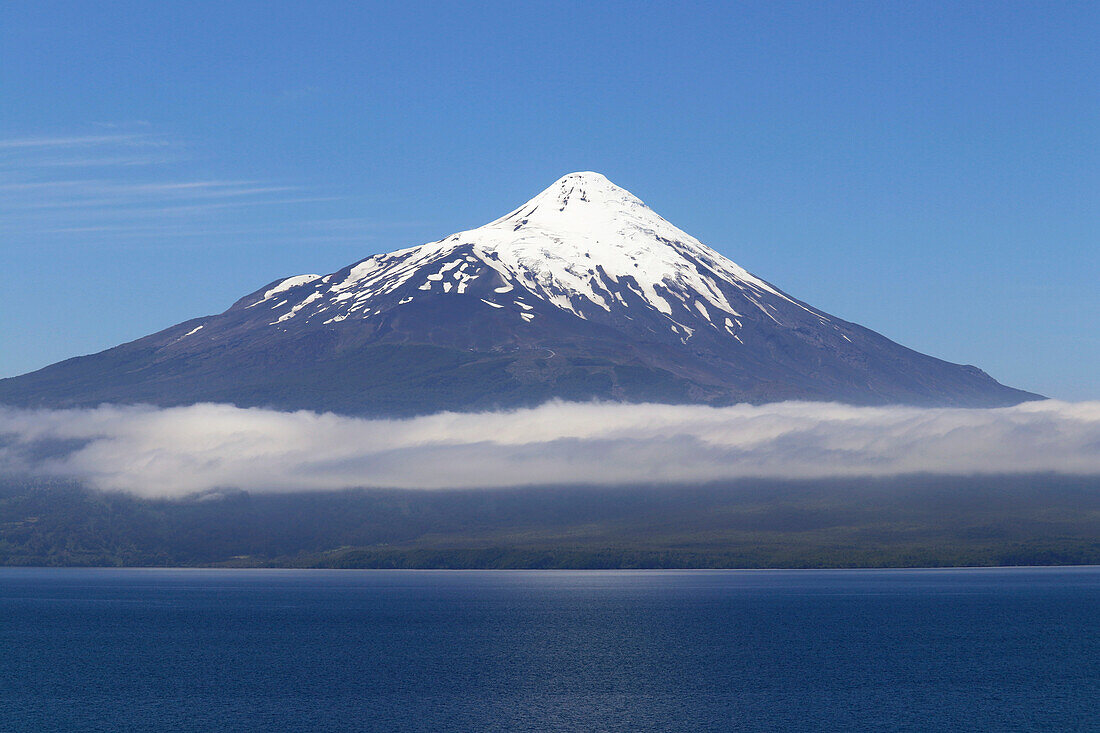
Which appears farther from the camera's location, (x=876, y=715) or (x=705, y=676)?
(x=705, y=676)

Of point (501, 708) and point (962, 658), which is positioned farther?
point (962, 658)

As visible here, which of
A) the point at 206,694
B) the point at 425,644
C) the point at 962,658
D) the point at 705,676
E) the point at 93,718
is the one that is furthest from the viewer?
the point at 425,644

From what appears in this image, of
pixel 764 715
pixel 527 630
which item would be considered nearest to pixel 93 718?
pixel 764 715

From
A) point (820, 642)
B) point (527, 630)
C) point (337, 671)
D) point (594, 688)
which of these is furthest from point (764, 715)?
point (527, 630)

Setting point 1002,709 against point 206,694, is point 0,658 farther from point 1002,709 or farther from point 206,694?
point 1002,709

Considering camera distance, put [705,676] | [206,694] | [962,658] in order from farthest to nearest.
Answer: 1. [962,658]
2. [705,676]
3. [206,694]

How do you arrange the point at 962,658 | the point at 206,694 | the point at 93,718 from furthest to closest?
the point at 962,658 → the point at 206,694 → the point at 93,718

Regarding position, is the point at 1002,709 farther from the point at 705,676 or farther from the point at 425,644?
the point at 425,644

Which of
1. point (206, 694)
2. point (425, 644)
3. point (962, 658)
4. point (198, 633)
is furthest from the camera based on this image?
point (198, 633)

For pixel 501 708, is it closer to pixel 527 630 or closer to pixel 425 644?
pixel 425 644
